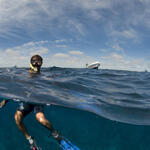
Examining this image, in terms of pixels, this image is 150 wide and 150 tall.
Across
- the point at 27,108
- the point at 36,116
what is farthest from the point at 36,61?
the point at 36,116

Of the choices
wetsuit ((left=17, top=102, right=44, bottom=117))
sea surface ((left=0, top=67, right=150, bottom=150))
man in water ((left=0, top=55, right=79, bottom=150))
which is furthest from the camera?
sea surface ((left=0, top=67, right=150, bottom=150))

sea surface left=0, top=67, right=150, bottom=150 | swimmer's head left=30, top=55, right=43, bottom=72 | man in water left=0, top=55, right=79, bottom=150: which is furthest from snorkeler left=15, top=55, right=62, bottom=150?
swimmer's head left=30, top=55, right=43, bottom=72

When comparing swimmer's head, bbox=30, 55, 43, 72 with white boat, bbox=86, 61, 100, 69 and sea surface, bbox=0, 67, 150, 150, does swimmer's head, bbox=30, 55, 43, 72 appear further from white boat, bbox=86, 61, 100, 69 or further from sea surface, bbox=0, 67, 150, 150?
white boat, bbox=86, 61, 100, 69

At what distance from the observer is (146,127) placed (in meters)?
7.72

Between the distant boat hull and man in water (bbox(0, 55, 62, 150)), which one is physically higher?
the distant boat hull

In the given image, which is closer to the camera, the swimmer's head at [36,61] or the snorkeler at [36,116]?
the snorkeler at [36,116]

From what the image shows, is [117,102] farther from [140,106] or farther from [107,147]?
[107,147]

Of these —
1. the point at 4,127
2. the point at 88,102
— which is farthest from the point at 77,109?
the point at 4,127

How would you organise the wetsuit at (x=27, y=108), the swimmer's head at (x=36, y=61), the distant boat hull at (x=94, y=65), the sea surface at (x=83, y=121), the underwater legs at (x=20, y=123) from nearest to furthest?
the underwater legs at (x=20, y=123)
the wetsuit at (x=27, y=108)
the sea surface at (x=83, y=121)
the swimmer's head at (x=36, y=61)
the distant boat hull at (x=94, y=65)

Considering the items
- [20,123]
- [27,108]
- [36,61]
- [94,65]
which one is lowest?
[20,123]

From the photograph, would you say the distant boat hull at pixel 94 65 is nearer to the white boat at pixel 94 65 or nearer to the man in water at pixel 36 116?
the white boat at pixel 94 65

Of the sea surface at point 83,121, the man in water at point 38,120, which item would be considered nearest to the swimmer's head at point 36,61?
the sea surface at point 83,121

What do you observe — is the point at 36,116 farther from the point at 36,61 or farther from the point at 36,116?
the point at 36,61

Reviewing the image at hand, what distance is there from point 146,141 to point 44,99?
19.7 feet
